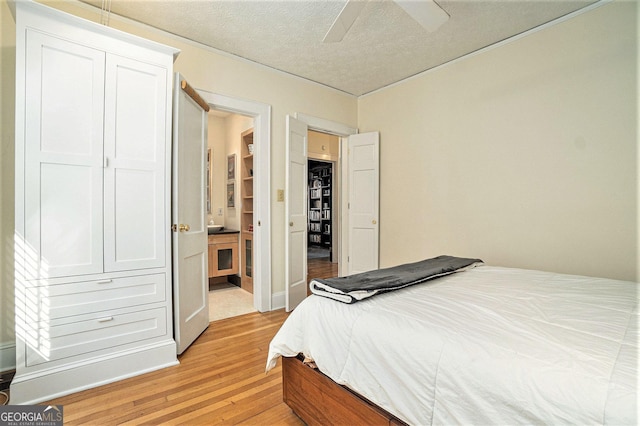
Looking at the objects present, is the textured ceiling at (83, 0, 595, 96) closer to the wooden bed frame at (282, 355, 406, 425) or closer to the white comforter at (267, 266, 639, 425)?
the white comforter at (267, 266, 639, 425)

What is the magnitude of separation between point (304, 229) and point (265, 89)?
1.69 meters

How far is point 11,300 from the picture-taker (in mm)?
2064

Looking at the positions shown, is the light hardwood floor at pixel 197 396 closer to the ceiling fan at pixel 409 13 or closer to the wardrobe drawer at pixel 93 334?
the wardrobe drawer at pixel 93 334

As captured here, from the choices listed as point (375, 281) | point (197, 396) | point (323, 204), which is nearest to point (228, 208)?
point (197, 396)

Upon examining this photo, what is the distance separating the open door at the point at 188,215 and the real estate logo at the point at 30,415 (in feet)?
2.61

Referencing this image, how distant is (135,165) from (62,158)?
387 mm

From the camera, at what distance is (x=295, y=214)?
3.46 metres

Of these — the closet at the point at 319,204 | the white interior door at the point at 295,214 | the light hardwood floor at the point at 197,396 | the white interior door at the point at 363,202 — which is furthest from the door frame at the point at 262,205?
the closet at the point at 319,204

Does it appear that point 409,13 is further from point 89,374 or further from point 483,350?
point 89,374

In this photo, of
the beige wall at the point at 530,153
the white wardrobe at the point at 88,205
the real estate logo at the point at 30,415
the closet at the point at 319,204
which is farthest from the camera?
the closet at the point at 319,204

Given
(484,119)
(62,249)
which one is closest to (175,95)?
(62,249)

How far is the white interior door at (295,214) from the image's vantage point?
130 inches

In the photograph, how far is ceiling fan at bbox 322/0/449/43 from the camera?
1.86 metres

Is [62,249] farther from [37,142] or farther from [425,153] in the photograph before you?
[425,153]
